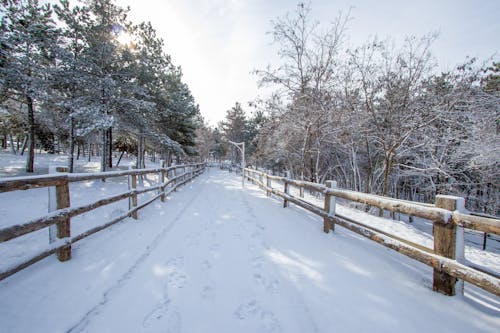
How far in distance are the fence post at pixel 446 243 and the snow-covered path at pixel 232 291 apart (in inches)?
4.3

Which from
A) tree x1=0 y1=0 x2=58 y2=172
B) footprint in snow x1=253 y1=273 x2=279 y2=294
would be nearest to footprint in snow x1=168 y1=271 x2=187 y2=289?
footprint in snow x1=253 y1=273 x2=279 y2=294

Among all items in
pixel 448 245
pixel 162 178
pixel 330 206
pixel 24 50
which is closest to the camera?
pixel 448 245

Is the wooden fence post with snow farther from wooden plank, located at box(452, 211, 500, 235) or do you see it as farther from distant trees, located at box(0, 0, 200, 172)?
wooden plank, located at box(452, 211, 500, 235)

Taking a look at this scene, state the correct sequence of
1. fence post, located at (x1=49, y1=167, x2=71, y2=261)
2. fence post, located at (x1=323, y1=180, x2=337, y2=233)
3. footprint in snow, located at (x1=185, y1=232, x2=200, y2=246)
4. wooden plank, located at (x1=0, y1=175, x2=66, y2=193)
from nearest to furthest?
wooden plank, located at (x1=0, y1=175, x2=66, y2=193) < fence post, located at (x1=49, y1=167, x2=71, y2=261) < footprint in snow, located at (x1=185, y1=232, x2=200, y2=246) < fence post, located at (x1=323, y1=180, x2=337, y2=233)

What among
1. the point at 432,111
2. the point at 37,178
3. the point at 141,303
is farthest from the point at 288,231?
the point at 432,111

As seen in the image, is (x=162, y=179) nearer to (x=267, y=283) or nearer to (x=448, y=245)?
(x=267, y=283)

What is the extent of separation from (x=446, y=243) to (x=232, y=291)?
7.83 ft

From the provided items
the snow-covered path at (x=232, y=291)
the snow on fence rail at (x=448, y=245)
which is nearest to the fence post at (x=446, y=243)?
the snow on fence rail at (x=448, y=245)

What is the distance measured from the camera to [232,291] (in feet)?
7.47

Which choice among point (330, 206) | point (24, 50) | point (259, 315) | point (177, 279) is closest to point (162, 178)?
point (177, 279)

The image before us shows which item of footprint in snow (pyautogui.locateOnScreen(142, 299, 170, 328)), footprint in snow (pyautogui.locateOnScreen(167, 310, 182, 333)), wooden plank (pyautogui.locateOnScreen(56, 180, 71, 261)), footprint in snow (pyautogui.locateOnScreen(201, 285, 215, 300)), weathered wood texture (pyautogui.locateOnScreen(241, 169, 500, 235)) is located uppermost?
weathered wood texture (pyautogui.locateOnScreen(241, 169, 500, 235))

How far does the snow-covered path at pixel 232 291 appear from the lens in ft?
5.97

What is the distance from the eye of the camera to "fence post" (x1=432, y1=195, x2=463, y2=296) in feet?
6.83

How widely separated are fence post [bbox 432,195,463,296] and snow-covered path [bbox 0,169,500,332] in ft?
0.35
